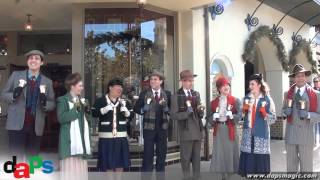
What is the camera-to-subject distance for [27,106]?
584 centimetres

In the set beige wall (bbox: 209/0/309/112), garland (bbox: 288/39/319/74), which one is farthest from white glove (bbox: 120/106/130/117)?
garland (bbox: 288/39/319/74)

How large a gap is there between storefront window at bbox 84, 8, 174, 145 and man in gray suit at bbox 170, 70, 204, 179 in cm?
195

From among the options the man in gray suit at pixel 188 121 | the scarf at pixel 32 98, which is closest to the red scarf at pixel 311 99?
the man in gray suit at pixel 188 121

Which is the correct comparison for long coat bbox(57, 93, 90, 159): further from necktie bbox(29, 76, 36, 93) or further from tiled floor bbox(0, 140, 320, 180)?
tiled floor bbox(0, 140, 320, 180)

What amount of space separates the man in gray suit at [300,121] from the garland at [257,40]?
5227 mm

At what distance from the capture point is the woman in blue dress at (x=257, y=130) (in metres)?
6.76

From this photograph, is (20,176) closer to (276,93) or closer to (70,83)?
(70,83)

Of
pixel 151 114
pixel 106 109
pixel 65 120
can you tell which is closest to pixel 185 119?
pixel 151 114

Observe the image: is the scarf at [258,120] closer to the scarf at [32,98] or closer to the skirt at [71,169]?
the skirt at [71,169]

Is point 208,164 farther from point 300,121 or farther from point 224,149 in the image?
point 300,121

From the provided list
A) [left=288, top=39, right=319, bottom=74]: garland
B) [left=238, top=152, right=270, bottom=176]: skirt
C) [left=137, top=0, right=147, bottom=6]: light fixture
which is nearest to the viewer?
[left=238, top=152, right=270, bottom=176]: skirt

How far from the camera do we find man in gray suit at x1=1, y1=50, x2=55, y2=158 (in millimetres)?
Result: 5758

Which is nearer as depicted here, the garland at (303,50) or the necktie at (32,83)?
the necktie at (32,83)

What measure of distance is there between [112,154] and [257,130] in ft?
7.24
